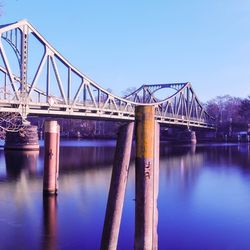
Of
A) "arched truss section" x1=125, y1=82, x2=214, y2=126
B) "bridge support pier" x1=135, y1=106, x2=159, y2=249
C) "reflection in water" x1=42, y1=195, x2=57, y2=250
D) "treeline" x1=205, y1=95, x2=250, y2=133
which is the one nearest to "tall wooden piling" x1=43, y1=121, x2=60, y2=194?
"reflection in water" x1=42, y1=195, x2=57, y2=250

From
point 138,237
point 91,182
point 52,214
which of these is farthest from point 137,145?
point 91,182

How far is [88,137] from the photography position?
103688mm

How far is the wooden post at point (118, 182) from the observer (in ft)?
17.7

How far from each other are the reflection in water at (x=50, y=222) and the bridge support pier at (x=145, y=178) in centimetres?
413

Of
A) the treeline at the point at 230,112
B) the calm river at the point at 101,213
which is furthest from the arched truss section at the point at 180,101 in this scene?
the calm river at the point at 101,213

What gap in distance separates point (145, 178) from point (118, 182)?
15.1 inches

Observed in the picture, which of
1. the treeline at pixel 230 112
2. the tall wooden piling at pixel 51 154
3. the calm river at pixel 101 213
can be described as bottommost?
the calm river at pixel 101 213

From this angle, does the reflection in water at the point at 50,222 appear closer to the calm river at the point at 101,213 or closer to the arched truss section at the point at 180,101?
the calm river at the point at 101,213

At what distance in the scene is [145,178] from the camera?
5.31 metres

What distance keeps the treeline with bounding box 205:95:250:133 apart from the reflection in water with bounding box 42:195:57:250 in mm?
85127

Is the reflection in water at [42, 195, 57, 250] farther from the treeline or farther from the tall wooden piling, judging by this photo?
the treeline

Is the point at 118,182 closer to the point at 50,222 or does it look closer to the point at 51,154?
the point at 50,222

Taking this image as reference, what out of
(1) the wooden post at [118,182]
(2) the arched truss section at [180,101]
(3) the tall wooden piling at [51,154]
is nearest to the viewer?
(1) the wooden post at [118,182]

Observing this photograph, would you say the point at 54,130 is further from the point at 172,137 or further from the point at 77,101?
the point at 172,137
